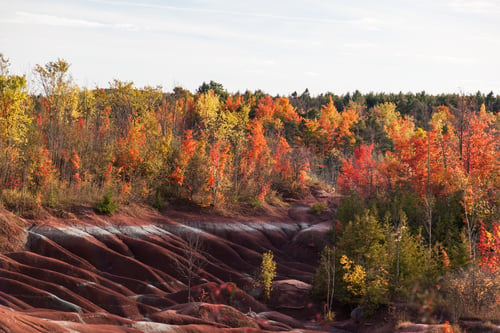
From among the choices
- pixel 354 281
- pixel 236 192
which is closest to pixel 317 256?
pixel 236 192

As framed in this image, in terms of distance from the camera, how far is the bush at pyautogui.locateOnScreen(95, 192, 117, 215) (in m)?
38.5

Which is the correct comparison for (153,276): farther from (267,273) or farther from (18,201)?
(18,201)

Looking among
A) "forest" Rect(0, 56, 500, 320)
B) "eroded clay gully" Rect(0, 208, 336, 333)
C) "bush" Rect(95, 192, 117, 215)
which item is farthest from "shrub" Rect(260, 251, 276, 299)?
"bush" Rect(95, 192, 117, 215)

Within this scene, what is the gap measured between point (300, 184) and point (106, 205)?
78.0ft

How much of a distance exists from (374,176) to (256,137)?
10.6m

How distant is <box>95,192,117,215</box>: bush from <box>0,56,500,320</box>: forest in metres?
0.09

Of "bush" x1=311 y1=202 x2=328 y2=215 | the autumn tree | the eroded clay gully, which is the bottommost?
the eroded clay gully

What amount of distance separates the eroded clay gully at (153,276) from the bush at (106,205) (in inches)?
23.1

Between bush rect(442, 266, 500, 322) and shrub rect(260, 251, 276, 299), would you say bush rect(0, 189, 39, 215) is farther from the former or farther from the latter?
bush rect(442, 266, 500, 322)

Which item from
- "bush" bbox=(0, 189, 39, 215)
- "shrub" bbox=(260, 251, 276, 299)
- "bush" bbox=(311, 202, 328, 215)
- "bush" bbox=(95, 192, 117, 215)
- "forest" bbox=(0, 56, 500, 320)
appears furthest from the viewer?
"bush" bbox=(311, 202, 328, 215)

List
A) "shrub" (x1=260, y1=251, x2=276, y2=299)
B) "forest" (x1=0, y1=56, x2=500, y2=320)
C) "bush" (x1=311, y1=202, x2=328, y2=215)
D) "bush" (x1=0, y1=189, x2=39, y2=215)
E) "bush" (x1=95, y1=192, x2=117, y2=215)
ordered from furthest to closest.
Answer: "bush" (x1=311, y1=202, x2=328, y2=215)
"bush" (x1=95, y1=192, x2=117, y2=215)
"bush" (x1=0, y1=189, x2=39, y2=215)
"shrub" (x1=260, y1=251, x2=276, y2=299)
"forest" (x1=0, y1=56, x2=500, y2=320)

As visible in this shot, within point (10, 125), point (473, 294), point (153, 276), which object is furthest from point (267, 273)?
point (10, 125)

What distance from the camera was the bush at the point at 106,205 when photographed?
38.5 metres

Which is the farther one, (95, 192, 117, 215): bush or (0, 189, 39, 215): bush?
(95, 192, 117, 215): bush
